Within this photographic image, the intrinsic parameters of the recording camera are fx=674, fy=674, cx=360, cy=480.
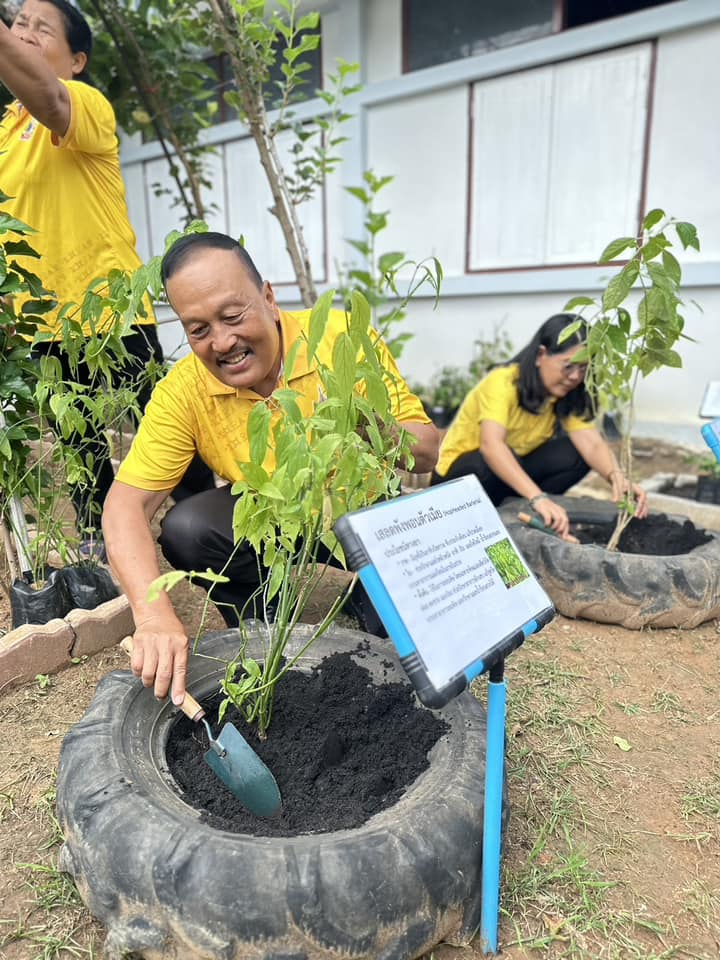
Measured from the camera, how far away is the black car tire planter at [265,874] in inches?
37.4

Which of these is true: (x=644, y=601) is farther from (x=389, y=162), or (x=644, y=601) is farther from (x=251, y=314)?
(x=389, y=162)

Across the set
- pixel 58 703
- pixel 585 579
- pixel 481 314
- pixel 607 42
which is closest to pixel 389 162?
pixel 481 314

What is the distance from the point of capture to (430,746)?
130 centimetres

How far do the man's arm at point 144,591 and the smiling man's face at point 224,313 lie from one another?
363mm

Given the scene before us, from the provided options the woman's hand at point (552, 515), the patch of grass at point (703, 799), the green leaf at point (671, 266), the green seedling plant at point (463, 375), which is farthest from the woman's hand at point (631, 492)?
the green seedling plant at point (463, 375)

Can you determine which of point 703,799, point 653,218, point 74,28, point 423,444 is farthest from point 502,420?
point 74,28

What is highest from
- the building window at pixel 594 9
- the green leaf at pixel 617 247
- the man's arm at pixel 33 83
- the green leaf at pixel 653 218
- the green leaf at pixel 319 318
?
the building window at pixel 594 9

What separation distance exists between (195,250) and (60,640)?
1112mm

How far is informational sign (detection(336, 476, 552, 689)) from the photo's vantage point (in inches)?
33.6

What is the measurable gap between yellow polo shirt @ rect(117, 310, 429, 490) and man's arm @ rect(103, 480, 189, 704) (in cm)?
5

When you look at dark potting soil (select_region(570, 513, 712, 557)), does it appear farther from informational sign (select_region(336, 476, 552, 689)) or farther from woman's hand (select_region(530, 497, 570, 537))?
informational sign (select_region(336, 476, 552, 689))

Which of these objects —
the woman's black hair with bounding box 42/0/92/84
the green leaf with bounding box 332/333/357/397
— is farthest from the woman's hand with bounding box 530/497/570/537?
the woman's black hair with bounding box 42/0/92/84

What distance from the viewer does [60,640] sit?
5.99ft

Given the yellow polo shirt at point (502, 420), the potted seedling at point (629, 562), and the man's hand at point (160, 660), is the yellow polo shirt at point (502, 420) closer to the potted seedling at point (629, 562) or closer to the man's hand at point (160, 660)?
the potted seedling at point (629, 562)
